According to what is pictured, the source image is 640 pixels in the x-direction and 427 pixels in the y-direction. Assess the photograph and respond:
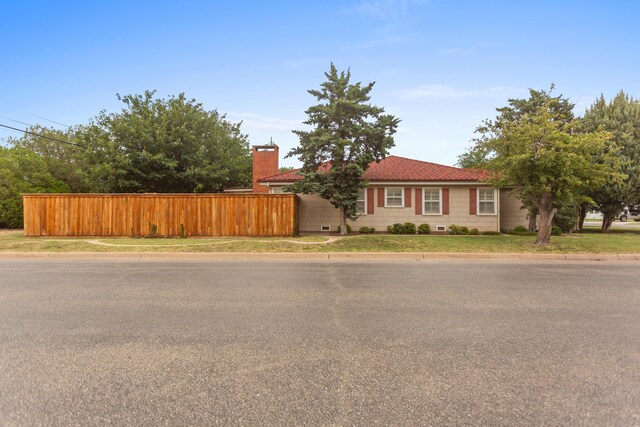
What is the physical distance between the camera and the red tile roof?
2244 cm

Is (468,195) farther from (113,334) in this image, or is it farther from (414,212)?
(113,334)

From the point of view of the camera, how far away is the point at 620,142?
21.5m

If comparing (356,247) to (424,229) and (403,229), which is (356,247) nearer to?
(403,229)

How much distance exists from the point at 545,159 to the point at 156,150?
22.6 metres

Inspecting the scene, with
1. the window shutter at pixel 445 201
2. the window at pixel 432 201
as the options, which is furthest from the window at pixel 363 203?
the window shutter at pixel 445 201

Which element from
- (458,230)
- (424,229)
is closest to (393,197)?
(424,229)

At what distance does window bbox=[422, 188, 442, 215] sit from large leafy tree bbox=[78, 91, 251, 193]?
14.5 m

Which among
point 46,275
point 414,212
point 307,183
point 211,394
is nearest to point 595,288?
point 211,394

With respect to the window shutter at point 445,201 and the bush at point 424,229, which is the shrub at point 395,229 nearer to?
the bush at point 424,229

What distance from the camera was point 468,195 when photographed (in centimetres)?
2277

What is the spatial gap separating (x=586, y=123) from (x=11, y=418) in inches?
1131

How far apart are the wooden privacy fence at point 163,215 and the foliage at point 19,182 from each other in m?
7.96

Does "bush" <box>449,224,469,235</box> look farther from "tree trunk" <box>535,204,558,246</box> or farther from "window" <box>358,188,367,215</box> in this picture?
"tree trunk" <box>535,204,558,246</box>

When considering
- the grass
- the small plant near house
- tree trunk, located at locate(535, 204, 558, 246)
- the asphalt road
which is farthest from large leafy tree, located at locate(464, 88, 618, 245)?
the small plant near house
